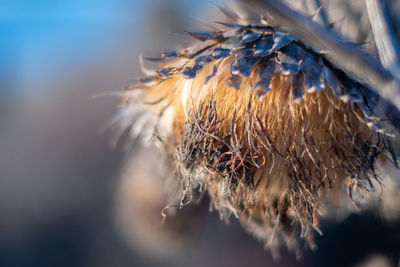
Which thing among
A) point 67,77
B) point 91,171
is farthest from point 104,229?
point 67,77

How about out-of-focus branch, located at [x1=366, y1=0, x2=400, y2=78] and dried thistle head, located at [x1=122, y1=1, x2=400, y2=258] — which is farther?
dried thistle head, located at [x1=122, y1=1, x2=400, y2=258]

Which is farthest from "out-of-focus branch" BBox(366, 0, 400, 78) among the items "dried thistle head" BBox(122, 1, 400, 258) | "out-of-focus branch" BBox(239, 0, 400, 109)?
"dried thistle head" BBox(122, 1, 400, 258)

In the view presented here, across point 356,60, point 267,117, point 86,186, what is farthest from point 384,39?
point 86,186

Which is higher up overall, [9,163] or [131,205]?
[131,205]

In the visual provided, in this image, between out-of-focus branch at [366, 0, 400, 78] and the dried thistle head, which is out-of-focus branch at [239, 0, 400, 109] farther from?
the dried thistle head

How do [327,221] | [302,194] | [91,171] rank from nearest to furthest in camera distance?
[302,194], [327,221], [91,171]

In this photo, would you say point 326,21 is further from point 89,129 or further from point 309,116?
point 89,129

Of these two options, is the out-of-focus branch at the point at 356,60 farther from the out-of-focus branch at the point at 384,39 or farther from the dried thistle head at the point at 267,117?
the dried thistle head at the point at 267,117
